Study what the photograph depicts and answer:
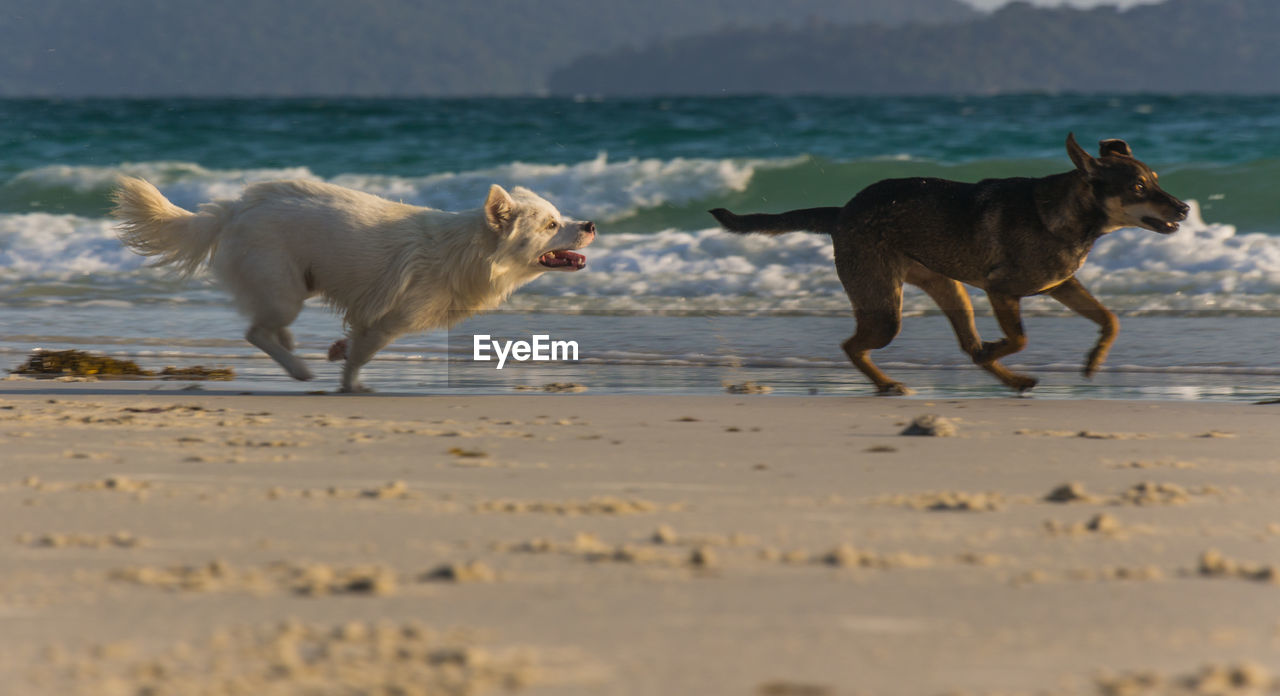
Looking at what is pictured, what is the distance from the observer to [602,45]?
96188 millimetres

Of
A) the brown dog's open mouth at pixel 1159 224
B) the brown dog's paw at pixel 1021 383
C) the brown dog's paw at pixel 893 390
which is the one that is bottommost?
the brown dog's paw at pixel 893 390

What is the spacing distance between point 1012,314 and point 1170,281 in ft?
17.3

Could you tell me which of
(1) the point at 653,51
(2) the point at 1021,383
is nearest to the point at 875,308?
(2) the point at 1021,383

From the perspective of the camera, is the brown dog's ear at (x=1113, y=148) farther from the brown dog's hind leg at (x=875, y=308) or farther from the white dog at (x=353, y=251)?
the white dog at (x=353, y=251)

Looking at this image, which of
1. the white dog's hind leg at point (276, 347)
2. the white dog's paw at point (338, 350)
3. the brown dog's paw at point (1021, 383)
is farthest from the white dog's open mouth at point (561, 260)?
the brown dog's paw at point (1021, 383)

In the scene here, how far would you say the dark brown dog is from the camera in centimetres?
609

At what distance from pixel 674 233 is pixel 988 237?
8.35m

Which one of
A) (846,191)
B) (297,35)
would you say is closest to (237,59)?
(297,35)

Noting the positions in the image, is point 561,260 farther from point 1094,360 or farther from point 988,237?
point 1094,360

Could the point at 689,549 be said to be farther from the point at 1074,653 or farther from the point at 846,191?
the point at 846,191

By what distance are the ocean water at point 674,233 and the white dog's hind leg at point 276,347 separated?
0.37 metres

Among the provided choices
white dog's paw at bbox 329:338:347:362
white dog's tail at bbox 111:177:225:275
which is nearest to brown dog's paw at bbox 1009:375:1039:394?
white dog's paw at bbox 329:338:347:362

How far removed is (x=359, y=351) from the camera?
6.64 metres

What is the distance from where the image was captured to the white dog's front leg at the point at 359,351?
662 cm
